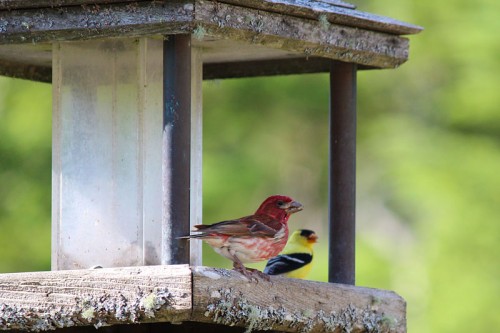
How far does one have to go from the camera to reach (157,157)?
5.12 meters

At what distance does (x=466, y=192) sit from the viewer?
1223 centimetres

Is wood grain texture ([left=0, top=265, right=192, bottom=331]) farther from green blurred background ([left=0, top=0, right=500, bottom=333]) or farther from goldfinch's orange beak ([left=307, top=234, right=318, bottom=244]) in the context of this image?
green blurred background ([left=0, top=0, right=500, bottom=333])

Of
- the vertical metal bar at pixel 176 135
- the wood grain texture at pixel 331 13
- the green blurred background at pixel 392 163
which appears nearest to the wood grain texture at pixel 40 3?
the vertical metal bar at pixel 176 135

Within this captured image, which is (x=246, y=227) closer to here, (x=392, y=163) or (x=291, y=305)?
(x=291, y=305)

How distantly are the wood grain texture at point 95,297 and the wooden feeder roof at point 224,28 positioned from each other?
2.99 ft

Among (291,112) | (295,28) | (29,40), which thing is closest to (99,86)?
(29,40)

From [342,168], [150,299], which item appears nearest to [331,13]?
[342,168]

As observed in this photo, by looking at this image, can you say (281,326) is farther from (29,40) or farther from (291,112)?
(291,112)

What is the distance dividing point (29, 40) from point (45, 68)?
1.04 metres

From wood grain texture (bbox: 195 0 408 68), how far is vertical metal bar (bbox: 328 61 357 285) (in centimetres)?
15

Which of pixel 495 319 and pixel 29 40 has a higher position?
pixel 29 40

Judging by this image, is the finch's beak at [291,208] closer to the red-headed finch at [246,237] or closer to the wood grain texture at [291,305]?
the red-headed finch at [246,237]

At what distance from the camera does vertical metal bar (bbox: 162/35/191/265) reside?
4.74m

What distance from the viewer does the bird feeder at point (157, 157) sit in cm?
451
